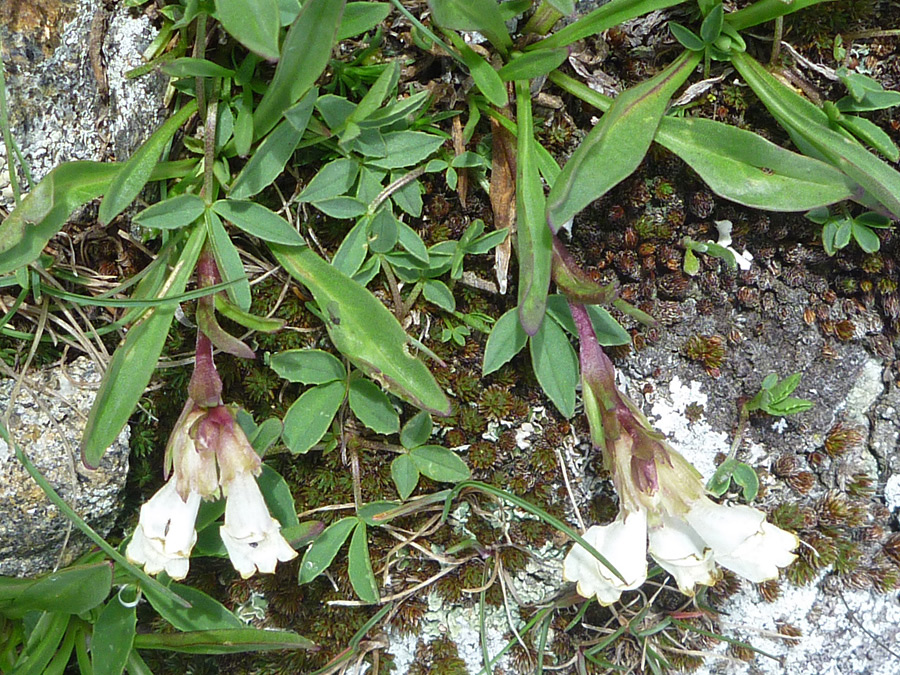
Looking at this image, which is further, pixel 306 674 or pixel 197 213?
pixel 306 674

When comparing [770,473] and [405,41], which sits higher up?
[405,41]

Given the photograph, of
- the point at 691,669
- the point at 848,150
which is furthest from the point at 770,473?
the point at 848,150

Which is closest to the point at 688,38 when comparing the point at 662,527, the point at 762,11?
the point at 762,11

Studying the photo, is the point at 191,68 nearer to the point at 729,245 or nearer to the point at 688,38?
the point at 688,38

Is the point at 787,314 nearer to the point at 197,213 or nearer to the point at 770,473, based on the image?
the point at 770,473

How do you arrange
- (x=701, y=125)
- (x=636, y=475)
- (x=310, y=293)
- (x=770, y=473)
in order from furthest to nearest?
(x=770, y=473)
(x=310, y=293)
(x=701, y=125)
(x=636, y=475)

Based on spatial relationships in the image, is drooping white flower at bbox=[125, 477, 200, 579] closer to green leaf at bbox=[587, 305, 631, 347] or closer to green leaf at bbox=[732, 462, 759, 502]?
→ green leaf at bbox=[587, 305, 631, 347]

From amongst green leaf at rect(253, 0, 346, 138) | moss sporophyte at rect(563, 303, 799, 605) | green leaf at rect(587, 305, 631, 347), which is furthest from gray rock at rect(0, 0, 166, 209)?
moss sporophyte at rect(563, 303, 799, 605)
